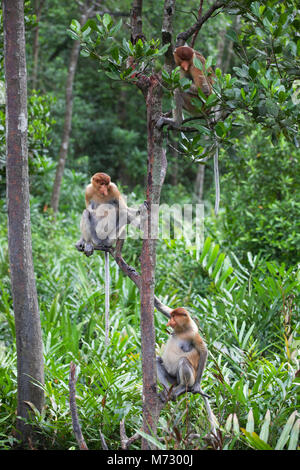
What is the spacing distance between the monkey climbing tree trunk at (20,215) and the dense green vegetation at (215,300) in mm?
140

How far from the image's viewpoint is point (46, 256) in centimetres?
599

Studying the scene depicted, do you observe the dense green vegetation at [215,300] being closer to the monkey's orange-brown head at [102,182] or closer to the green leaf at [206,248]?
the green leaf at [206,248]

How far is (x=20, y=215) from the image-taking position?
2.98m

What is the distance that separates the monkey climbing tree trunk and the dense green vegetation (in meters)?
0.14

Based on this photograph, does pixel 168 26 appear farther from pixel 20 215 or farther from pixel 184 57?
pixel 20 215

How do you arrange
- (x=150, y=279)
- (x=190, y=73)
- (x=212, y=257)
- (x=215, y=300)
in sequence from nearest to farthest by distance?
1. (x=150, y=279)
2. (x=190, y=73)
3. (x=215, y=300)
4. (x=212, y=257)

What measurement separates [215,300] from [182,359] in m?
1.76

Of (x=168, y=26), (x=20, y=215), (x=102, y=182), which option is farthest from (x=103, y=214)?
(x=168, y=26)

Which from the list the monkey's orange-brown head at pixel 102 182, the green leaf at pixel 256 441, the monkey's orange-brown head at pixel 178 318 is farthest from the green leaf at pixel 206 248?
the green leaf at pixel 256 441

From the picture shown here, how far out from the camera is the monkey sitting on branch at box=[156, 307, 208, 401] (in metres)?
2.49

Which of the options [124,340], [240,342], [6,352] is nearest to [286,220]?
[240,342]

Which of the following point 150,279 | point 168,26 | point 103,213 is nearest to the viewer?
point 168,26

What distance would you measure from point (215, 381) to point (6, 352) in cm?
166
